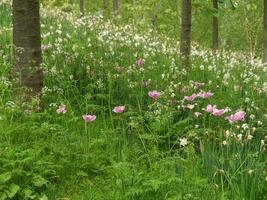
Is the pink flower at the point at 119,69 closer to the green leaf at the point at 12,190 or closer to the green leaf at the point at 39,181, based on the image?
the green leaf at the point at 39,181

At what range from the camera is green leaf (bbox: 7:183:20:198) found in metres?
3.53

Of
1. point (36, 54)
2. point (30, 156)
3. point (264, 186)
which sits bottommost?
point (264, 186)

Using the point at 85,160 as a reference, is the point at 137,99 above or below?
above

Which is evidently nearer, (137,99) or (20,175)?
(20,175)

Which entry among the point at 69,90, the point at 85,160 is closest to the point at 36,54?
the point at 69,90

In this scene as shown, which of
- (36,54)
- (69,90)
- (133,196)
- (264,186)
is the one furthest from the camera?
(69,90)

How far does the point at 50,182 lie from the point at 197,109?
217 centimetres

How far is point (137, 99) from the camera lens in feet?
17.8

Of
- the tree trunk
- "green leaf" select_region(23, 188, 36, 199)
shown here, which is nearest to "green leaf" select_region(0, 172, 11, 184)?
"green leaf" select_region(23, 188, 36, 199)

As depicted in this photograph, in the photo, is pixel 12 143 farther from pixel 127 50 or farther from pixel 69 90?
pixel 127 50

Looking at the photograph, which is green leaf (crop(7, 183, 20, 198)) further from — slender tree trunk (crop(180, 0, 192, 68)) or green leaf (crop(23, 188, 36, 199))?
slender tree trunk (crop(180, 0, 192, 68))

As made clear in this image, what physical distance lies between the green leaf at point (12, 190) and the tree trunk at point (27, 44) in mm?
1505

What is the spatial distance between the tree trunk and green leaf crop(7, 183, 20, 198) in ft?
4.94

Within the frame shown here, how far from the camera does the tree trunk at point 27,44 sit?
504 cm
